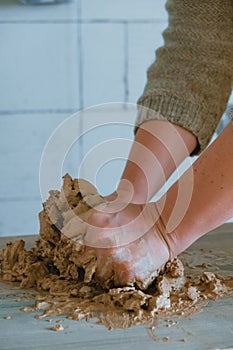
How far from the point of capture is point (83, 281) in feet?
2.63

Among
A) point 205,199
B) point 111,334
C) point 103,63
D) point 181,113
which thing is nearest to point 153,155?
point 181,113

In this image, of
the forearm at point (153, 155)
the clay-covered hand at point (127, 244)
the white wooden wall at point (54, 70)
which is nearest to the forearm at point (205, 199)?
the clay-covered hand at point (127, 244)

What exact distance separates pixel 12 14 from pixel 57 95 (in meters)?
0.24

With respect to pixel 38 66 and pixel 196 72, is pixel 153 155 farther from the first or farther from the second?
pixel 38 66

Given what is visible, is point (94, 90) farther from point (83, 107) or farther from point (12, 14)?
point (12, 14)

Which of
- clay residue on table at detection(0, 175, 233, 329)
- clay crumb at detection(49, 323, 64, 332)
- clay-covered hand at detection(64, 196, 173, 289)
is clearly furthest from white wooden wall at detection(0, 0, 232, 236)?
clay crumb at detection(49, 323, 64, 332)

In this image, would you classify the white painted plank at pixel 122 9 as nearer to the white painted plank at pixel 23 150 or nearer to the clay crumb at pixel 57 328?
the white painted plank at pixel 23 150

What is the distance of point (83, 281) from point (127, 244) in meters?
0.09

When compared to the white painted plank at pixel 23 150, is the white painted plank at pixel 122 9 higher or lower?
higher

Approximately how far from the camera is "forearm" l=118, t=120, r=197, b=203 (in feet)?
3.00

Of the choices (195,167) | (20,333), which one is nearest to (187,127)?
(195,167)

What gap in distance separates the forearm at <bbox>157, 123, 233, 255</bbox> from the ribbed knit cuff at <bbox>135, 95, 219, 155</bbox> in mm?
158

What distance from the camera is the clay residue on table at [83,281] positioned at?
73cm

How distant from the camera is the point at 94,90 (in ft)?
5.42
